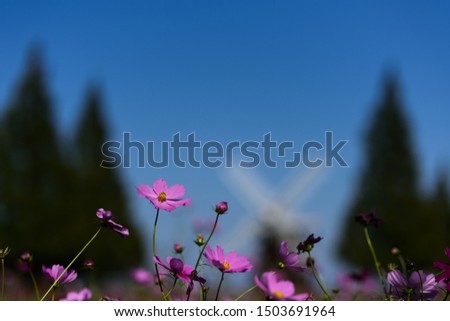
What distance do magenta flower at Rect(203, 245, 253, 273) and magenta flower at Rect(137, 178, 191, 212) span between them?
123 mm

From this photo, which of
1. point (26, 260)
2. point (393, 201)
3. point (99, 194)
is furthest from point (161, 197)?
point (393, 201)

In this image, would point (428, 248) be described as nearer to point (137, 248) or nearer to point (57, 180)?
point (137, 248)

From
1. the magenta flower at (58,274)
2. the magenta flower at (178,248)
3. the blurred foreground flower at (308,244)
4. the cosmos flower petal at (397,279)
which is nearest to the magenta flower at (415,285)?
the cosmos flower petal at (397,279)

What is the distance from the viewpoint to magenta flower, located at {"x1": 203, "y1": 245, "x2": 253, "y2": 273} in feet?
4.26

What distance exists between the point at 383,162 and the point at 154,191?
72.5ft

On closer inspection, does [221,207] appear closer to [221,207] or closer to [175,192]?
[221,207]

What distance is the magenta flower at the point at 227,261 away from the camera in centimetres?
130

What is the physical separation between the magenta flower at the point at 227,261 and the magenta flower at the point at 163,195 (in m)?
0.12

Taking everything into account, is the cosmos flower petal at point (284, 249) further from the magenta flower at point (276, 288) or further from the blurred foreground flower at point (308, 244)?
the magenta flower at point (276, 288)

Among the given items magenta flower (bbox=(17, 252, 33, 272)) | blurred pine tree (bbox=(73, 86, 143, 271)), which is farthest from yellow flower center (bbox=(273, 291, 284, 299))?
blurred pine tree (bbox=(73, 86, 143, 271))

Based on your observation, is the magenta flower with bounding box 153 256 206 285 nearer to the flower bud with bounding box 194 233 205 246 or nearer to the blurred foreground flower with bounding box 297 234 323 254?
the flower bud with bounding box 194 233 205 246

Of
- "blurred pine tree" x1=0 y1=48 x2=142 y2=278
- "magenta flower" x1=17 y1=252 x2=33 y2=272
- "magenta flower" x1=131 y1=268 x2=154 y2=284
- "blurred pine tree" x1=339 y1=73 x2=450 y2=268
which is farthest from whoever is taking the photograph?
"blurred pine tree" x1=339 y1=73 x2=450 y2=268

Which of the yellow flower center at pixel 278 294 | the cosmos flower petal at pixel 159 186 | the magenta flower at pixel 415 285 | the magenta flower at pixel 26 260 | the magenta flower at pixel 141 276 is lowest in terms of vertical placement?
the magenta flower at pixel 141 276
